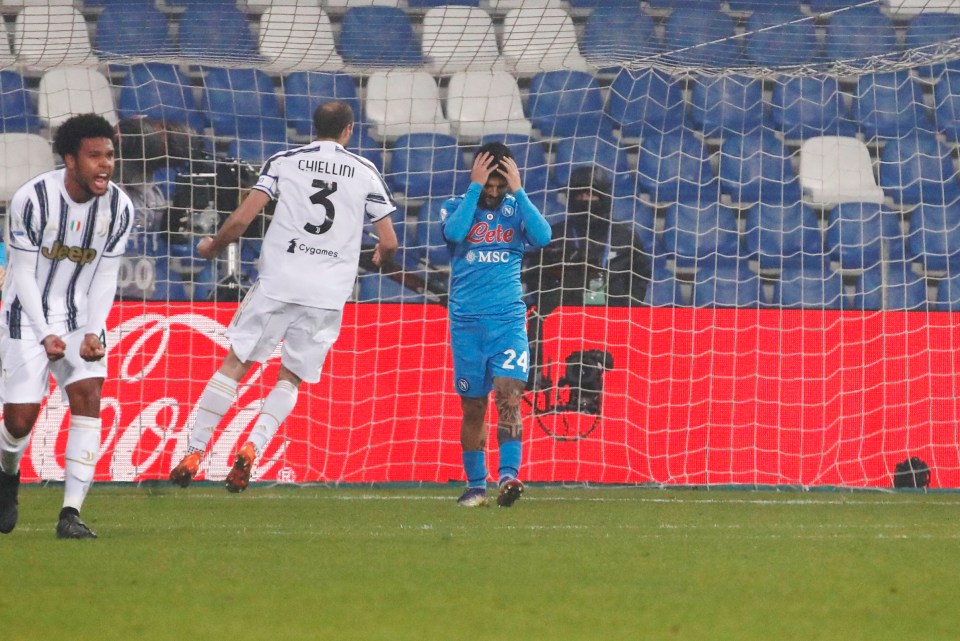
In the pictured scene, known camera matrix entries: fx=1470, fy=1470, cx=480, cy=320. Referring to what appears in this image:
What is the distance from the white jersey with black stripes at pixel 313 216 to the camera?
6.89 m

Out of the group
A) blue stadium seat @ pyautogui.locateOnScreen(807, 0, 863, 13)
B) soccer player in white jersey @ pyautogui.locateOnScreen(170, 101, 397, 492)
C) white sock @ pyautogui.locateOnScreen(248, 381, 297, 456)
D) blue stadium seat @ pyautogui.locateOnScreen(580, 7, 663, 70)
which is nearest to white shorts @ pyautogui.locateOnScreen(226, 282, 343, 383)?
soccer player in white jersey @ pyautogui.locateOnScreen(170, 101, 397, 492)

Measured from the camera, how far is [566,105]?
1212 centimetres

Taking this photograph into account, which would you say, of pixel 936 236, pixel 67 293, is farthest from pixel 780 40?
pixel 67 293

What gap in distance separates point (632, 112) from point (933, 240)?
263cm

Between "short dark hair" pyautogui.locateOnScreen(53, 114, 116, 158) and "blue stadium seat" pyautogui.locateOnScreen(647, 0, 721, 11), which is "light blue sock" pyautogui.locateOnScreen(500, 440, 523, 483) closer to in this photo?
"short dark hair" pyautogui.locateOnScreen(53, 114, 116, 158)

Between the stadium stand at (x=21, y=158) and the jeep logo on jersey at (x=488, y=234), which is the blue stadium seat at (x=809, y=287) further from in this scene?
the stadium stand at (x=21, y=158)

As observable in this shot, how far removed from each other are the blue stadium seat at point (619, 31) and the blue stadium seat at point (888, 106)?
1.88m

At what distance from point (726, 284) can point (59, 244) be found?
6.81m

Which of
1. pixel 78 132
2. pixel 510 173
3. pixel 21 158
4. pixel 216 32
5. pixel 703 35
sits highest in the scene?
pixel 703 35

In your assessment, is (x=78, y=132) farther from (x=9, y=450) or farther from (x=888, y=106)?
(x=888, y=106)

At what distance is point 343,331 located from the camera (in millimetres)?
9719

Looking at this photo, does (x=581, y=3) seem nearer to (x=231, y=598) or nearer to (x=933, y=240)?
(x=933, y=240)

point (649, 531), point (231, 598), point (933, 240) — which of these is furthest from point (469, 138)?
point (231, 598)

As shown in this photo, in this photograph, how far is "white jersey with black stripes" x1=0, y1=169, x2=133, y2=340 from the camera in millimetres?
5582
